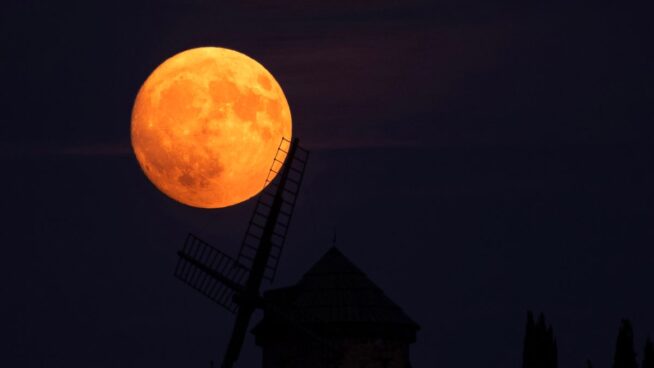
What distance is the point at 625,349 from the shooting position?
48.8 metres

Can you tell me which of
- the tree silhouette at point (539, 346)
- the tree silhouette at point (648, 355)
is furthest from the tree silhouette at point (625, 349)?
the tree silhouette at point (539, 346)

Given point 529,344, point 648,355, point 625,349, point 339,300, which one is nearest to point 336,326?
point 339,300

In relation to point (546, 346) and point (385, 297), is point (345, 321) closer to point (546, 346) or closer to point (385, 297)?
point (385, 297)

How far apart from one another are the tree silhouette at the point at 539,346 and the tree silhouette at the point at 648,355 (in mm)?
4394

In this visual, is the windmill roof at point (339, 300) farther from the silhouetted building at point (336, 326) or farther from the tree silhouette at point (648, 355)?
the tree silhouette at point (648, 355)

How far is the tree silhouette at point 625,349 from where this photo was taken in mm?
48678

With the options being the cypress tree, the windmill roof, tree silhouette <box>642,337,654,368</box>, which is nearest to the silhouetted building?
the windmill roof

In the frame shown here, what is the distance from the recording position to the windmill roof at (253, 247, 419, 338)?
56781 millimetres

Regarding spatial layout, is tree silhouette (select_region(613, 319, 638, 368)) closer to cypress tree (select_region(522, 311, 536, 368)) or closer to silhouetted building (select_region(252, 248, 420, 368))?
cypress tree (select_region(522, 311, 536, 368))

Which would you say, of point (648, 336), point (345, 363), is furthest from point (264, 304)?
point (648, 336)

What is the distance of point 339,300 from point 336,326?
121 centimetres

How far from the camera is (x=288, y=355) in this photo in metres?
56.4

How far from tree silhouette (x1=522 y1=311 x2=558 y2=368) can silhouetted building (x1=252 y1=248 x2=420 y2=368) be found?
5.23 m

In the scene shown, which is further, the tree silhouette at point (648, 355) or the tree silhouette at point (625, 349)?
the tree silhouette at point (625, 349)
